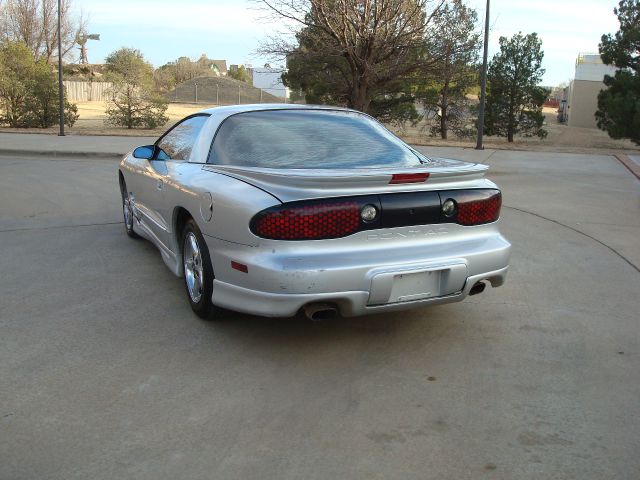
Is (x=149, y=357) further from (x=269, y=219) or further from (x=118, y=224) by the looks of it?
(x=118, y=224)

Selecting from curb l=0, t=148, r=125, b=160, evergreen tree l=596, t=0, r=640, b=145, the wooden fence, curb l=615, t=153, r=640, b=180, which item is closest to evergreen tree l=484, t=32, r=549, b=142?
evergreen tree l=596, t=0, r=640, b=145

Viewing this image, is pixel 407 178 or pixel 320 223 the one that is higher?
pixel 407 178

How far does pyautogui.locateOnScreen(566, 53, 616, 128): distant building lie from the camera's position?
41375 mm

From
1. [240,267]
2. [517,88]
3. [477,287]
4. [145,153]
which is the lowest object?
[477,287]

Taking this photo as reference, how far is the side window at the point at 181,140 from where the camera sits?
5.02 m

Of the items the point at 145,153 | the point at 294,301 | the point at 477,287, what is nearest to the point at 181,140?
the point at 145,153

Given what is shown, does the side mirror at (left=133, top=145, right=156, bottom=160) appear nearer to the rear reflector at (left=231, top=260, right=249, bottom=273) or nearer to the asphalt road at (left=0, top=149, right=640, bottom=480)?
the asphalt road at (left=0, top=149, right=640, bottom=480)

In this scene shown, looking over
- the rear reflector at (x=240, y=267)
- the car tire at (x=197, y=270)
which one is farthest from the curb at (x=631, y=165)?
the rear reflector at (x=240, y=267)

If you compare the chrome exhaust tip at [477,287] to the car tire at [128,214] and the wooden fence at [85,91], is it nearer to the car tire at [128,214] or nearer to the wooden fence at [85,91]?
the car tire at [128,214]

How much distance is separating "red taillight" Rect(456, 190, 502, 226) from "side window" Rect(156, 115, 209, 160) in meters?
2.12

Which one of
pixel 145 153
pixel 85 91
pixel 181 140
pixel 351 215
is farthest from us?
pixel 85 91

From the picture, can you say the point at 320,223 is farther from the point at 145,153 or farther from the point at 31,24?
the point at 31,24

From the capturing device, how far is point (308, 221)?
365 cm

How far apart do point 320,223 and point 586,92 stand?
4415 cm
